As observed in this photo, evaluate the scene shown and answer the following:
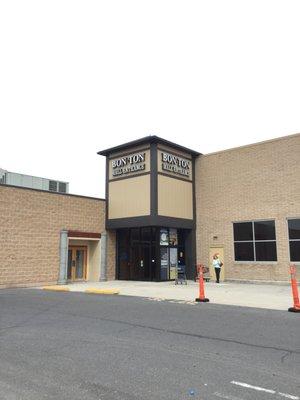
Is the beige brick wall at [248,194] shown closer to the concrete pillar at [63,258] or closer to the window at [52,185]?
Result: the concrete pillar at [63,258]

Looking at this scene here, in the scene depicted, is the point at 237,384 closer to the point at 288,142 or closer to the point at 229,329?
the point at 229,329

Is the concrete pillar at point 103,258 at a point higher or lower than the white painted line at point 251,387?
higher

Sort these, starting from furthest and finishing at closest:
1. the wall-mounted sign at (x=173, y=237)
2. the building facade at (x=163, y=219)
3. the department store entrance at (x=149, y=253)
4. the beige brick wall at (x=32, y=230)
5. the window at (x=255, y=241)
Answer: the wall-mounted sign at (x=173, y=237)
the department store entrance at (x=149, y=253)
the window at (x=255, y=241)
the building facade at (x=163, y=219)
the beige brick wall at (x=32, y=230)

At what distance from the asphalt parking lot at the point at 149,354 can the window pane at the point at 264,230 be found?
39.4 ft

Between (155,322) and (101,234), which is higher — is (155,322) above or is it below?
below

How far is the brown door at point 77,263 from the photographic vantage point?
2500cm

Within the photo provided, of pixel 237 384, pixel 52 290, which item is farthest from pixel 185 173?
pixel 237 384

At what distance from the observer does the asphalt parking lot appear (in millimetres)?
4898

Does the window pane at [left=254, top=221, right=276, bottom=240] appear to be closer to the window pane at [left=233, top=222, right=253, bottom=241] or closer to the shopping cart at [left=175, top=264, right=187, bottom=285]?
the window pane at [left=233, top=222, right=253, bottom=241]

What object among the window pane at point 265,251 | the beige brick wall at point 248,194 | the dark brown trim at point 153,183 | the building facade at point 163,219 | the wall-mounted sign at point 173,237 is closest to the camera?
the building facade at point 163,219

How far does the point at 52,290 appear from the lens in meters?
19.2

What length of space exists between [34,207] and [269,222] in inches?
530

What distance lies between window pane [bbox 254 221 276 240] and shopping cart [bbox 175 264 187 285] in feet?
16.2

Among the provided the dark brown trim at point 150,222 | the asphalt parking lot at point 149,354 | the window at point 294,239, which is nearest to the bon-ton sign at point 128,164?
the dark brown trim at point 150,222
